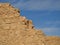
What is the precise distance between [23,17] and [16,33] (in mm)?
3893

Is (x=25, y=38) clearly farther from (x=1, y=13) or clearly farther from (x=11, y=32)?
(x=1, y=13)

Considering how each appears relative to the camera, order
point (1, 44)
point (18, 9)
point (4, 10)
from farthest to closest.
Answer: point (18, 9) → point (4, 10) → point (1, 44)

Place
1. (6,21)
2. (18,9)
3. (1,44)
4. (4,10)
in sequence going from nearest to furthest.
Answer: (1,44), (6,21), (4,10), (18,9)

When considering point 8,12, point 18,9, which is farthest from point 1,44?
point 18,9

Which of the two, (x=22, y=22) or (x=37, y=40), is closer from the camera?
Result: (x=37, y=40)

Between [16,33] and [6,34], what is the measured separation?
92cm

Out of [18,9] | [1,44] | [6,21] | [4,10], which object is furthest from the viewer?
[18,9]

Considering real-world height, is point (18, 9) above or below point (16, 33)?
above

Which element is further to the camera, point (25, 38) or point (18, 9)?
point (18, 9)

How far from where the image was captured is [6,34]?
2577 cm

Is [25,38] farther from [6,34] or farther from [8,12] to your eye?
[8,12]

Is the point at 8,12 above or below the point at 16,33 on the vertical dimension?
above

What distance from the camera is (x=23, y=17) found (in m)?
29.4

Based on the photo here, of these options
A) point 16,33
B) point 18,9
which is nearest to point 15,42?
point 16,33
